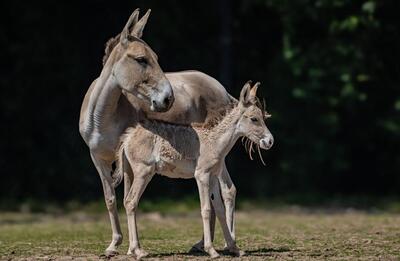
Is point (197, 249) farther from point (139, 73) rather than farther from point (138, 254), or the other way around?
point (139, 73)

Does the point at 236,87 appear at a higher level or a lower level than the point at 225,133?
higher

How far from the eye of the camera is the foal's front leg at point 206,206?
30.3 ft

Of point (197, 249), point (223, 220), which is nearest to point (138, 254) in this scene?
point (223, 220)

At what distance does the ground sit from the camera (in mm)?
10016

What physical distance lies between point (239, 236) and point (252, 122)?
3.35m

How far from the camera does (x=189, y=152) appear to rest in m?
9.54

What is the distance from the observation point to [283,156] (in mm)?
22656

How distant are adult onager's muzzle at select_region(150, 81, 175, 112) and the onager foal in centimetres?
38

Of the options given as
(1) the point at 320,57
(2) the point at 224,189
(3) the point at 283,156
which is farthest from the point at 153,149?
(3) the point at 283,156

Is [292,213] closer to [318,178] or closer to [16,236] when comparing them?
[318,178]

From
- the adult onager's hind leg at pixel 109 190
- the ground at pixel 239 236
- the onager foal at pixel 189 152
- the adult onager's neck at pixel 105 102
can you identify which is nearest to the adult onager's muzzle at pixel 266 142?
the onager foal at pixel 189 152

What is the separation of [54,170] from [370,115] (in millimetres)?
7889

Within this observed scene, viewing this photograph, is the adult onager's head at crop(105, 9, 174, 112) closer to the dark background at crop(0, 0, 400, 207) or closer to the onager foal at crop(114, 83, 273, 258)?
the onager foal at crop(114, 83, 273, 258)

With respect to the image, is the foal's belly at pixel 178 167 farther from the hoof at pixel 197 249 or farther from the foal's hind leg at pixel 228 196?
the hoof at pixel 197 249
